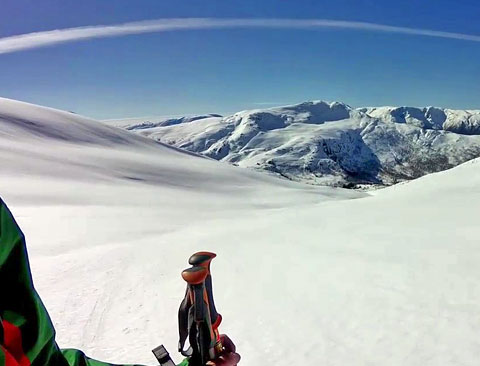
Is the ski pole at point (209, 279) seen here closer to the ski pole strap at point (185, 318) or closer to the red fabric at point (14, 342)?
the ski pole strap at point (185, 318)

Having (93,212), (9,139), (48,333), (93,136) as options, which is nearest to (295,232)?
(93,212)

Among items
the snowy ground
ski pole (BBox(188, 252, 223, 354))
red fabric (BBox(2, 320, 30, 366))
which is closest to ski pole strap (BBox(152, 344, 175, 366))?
ski pole (BBox(188, 252, 223, 354))

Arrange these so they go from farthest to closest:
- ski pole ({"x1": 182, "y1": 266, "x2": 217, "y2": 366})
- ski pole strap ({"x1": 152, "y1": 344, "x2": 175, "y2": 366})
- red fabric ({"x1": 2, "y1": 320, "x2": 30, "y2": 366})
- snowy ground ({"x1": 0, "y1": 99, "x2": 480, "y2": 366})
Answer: snowy ground ({"x1": 0, "y1": 99, "x2": 480, "y2": 366}) < ski pole strap ({"x1": 152, "y1": 344, "x2": 175, "y2": 366}) < ski pole ({"x1": 182, "y1": 266, "x2": 217, "y2": 366}) < red fabric ({"x1": 2, "y1": 320, "x2": 30, "y2": 366})

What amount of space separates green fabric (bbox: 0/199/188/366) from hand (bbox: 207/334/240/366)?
79cm

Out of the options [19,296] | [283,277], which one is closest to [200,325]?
[19,296]

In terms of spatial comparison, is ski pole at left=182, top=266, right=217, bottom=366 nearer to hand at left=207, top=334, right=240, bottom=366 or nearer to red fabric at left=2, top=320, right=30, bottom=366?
hand at left=207, top=334, right=240, bottom=366

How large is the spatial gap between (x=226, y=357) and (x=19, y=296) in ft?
3.28

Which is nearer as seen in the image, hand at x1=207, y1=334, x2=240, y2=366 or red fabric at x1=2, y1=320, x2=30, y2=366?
red fabric at x1=2, y1=320, x2=30, y2=366

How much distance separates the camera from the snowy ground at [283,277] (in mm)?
5027

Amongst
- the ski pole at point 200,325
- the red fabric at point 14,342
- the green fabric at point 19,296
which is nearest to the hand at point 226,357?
the ski pole at point 200,325

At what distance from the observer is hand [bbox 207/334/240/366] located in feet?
5.85

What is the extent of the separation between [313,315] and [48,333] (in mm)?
5127

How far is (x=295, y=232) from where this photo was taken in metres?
12.6

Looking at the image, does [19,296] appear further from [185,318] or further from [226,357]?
[226,357]
